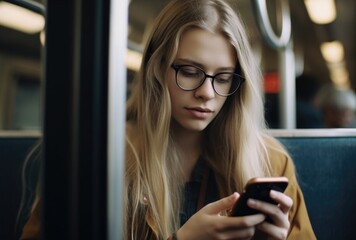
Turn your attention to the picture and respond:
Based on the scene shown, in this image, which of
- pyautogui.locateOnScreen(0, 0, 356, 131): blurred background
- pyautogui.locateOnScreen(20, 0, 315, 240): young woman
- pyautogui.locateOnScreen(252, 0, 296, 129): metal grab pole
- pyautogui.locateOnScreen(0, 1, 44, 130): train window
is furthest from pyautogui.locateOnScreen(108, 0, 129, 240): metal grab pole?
pyautogui.locateOnScreen(0, 1, 44, 130): train window

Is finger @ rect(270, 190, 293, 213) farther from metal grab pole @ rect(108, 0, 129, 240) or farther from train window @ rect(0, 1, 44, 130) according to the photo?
train window @ rect(0, 1, 44, 130)

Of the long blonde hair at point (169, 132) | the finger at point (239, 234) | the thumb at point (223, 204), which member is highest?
the long blonde hair at point (169, 132)

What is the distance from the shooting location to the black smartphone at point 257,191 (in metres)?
0.72

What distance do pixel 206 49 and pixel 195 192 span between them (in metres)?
0.37

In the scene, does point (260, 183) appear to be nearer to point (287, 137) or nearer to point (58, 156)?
point (58, 156)

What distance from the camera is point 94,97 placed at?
0.52m

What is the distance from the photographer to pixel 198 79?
982 mm

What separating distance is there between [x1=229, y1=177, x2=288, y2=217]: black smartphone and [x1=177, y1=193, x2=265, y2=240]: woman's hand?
1cm

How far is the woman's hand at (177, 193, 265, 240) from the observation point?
30.3 inches

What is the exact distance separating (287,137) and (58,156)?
818mm

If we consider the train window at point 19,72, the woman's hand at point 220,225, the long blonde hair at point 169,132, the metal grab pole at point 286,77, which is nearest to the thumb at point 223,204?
the woman's hand at point 220,225

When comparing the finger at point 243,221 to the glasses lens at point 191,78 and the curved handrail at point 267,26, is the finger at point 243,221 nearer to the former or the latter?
the glasses lens at point 191,78

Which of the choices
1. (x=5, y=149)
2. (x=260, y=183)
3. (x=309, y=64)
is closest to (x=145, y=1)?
(x=5, y=149)

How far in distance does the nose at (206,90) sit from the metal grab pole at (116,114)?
443 millimetres
